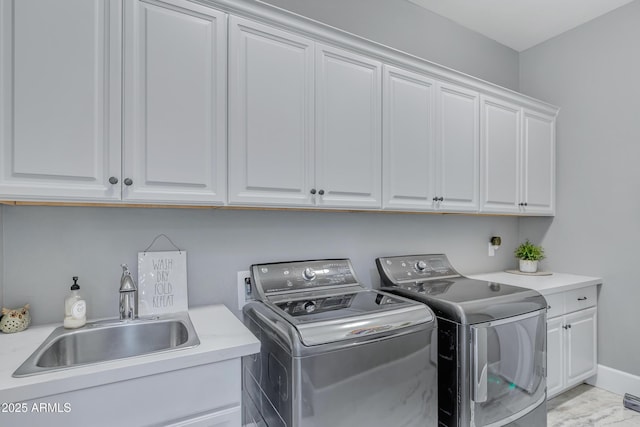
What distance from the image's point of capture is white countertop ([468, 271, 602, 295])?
2320mm

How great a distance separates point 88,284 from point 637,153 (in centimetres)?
361

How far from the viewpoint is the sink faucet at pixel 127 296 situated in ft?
4.66

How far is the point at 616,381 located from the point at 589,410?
45cm

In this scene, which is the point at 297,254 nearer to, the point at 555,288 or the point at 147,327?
the point at 147,327

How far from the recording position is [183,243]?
1.66 meters

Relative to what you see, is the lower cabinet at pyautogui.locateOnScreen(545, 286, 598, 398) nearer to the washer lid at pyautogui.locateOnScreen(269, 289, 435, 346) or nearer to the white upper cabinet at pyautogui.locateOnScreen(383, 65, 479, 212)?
the white upper cabinet at pyautogui.locateOnScreen(383, 65, 479, 212)

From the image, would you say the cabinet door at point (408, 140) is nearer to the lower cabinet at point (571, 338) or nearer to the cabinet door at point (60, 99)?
the lower cabinet at point (571, 338)

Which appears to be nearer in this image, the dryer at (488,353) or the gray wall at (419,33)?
the dryer at (488,353)

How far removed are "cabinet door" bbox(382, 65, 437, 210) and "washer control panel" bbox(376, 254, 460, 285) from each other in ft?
1.25

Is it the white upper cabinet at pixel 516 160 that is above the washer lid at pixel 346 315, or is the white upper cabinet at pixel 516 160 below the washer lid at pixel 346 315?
above

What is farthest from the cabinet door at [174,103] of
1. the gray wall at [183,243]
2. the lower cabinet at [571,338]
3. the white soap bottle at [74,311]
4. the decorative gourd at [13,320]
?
the lower cabinet at [571,338]

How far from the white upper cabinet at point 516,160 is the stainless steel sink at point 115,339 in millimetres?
2092

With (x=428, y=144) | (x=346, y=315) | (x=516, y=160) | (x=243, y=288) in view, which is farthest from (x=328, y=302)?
(x=516, y=160)

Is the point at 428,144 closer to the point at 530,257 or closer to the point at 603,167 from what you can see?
the point at 530,257
